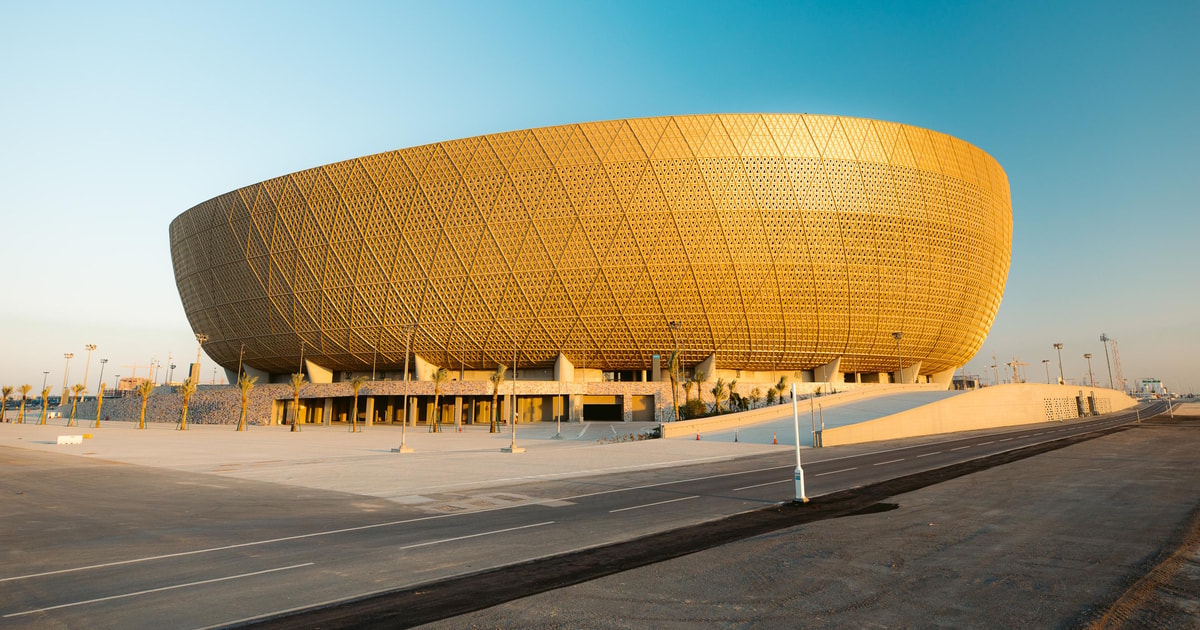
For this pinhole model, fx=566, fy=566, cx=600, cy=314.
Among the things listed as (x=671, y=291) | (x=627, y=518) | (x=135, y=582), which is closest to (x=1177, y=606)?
(x=627, y=518)

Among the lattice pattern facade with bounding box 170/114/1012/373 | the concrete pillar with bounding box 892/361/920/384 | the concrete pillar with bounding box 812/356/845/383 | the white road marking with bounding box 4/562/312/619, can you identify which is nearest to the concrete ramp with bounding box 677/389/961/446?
the concrete pillar with bounding box 812/356/845/383

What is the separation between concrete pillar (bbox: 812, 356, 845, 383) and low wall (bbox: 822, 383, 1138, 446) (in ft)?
46.6

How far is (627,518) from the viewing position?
1038 cm

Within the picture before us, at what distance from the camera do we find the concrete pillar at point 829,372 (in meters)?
55.5

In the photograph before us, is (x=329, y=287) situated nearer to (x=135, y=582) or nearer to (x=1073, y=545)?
(x=135, y=582)

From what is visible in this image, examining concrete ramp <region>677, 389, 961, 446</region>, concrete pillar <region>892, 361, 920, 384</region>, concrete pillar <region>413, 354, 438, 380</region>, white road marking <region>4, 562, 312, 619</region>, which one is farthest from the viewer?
concrete pillar <region>892, 361, 920, 384</region>

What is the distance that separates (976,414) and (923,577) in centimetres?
4154

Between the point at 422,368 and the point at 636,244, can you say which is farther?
the point at 422,368

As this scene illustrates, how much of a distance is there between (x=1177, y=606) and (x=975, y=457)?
17581 millimetres

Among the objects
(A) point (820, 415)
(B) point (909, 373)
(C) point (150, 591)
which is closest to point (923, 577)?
(C) point (150, 591)

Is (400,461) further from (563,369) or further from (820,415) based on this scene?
(563,369)

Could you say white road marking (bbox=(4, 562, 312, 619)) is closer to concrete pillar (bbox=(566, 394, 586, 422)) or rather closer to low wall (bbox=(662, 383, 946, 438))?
low wall (bbox=(662, 383, 946, 438))

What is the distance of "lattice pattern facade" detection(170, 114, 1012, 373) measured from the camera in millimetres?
47875

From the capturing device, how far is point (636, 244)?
158 ft
